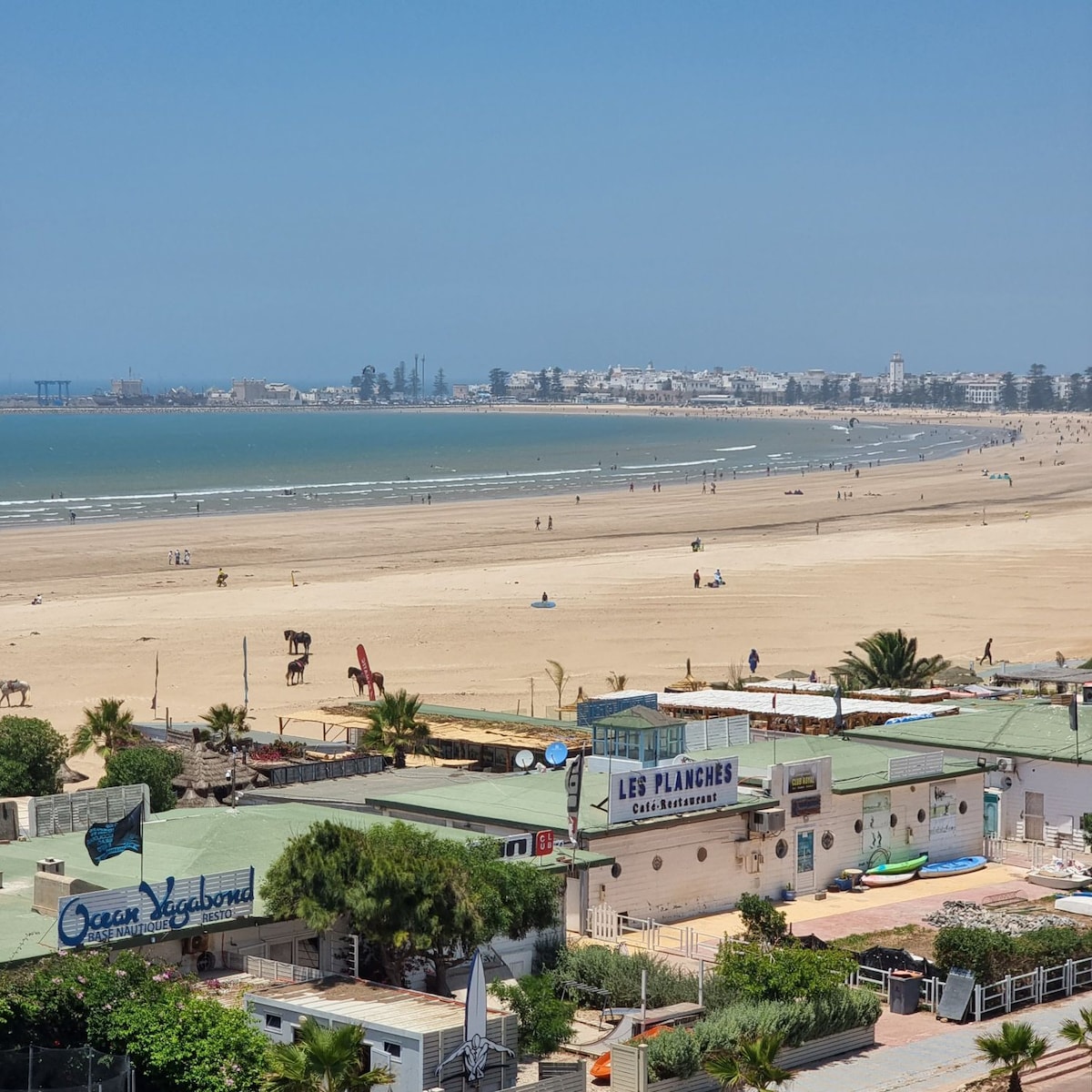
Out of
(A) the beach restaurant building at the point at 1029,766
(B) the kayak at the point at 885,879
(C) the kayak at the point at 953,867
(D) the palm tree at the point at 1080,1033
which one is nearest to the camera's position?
(D) the palm tree at the point at 1080,1033

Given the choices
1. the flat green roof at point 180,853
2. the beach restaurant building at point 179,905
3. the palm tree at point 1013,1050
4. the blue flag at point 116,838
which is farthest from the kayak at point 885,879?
the blue flag at point 116,838

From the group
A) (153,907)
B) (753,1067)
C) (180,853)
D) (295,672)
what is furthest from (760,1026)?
(295,672)

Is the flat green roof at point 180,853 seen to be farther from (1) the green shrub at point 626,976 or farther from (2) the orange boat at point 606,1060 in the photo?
(2) the orange boat at point 606,1060

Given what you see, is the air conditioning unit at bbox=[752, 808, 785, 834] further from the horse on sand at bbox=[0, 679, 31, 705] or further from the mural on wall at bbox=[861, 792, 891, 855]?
the horse on sand at bbox=[0, 679, 31, 705]

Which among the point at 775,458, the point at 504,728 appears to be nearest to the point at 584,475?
the point at 775,458

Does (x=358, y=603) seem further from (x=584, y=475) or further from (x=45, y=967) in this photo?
(x=584, y=475)

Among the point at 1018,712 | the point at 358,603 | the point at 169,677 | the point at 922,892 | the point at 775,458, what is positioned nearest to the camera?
the point at 922,892
